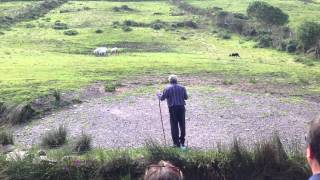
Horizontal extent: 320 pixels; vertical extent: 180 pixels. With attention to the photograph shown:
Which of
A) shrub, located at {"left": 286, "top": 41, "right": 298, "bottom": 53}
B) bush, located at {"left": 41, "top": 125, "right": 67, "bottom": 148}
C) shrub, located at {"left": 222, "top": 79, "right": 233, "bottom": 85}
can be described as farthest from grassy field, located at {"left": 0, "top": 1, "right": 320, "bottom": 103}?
bush, located at {"left": 41, "top": 125, "right": 67, "bottom": 148}

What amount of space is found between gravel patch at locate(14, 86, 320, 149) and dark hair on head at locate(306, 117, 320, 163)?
42.9ft

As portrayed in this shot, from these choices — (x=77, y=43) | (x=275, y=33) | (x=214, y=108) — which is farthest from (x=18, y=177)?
(x=275, y=33)

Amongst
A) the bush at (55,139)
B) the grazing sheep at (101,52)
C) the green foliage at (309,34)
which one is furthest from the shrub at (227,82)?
the green foliage at (309,34)

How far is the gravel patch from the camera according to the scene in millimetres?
19812

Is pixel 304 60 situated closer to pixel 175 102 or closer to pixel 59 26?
pixel 175 102

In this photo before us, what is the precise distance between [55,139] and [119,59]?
23.2 m

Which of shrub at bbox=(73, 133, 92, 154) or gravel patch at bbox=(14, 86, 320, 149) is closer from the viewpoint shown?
shrub at bbox=(73, 133, 92, 154)

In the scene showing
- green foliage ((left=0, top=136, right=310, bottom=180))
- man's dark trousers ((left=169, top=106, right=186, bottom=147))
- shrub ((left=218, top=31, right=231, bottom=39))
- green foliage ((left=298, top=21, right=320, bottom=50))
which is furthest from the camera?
shrub ((left=218, top=31, right=231, bottom=39))

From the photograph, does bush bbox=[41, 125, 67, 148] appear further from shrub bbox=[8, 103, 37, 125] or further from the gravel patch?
shrub bbox=[8, 103, 37, 125]

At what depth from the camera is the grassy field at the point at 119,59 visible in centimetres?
3181

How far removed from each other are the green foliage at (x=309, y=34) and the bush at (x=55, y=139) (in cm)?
3392

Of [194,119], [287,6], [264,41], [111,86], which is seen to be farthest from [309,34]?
[287,6]

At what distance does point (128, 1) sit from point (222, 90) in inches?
3213

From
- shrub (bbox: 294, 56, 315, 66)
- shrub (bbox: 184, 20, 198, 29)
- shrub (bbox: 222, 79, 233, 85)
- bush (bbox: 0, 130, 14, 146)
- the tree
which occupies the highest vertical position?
bush (bbox: 0, 130, 14, 146)
